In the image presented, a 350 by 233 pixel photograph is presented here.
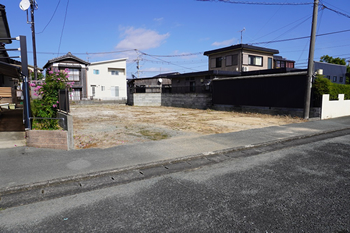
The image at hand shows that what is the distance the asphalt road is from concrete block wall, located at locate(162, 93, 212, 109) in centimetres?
1711

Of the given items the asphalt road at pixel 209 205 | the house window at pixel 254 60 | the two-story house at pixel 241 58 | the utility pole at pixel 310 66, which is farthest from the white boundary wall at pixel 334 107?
the house window at pixel 254 60

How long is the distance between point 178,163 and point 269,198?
2.46m

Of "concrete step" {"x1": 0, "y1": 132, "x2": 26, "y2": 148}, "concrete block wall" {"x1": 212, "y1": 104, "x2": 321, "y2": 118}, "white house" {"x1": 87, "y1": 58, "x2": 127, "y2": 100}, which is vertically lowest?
"concrete step" {"x1": 0, "y1": 132, "x2": 26, "y2": 148}

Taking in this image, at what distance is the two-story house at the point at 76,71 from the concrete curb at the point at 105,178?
34559 millimetres

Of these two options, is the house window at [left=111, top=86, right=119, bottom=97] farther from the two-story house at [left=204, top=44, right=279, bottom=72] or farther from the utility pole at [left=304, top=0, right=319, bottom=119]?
the utility pole at [left=304, top=0, right=319, bottom=119]

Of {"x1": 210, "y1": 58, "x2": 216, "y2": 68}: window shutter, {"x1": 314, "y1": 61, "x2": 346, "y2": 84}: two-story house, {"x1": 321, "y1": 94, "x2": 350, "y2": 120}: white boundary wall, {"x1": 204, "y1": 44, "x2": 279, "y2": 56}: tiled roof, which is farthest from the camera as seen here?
{"x1": 210, "y1": 58, "x2": 216, "y2": 68}: window shutter

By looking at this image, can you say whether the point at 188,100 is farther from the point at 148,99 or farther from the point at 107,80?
the point at 107,80

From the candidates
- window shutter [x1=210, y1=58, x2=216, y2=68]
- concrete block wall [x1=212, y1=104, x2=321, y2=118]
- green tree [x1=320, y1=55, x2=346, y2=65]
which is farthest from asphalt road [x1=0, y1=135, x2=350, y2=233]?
green tree [x1=320, y1=55, x2=346, y2=65]

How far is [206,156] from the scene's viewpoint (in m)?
6.27

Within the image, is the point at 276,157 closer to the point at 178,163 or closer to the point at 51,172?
the point at 178,163

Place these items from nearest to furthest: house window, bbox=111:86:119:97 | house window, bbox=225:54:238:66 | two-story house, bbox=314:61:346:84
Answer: house window, bbox=225:54:238:66, two-story house, bbox=314:61:346:84, house window, bbox=111:86:119:97

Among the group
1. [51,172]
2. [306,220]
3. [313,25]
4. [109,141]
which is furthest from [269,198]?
[313,25]

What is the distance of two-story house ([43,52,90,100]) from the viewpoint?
35.6 m

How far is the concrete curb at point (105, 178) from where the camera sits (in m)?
3.95
